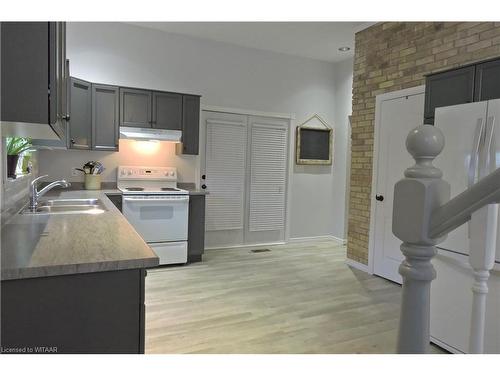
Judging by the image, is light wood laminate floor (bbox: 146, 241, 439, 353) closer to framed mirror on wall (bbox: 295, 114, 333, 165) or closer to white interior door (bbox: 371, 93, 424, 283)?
white interior door (bbox: 371, 93, 424, 283)

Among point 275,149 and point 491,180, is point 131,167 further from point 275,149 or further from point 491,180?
point 491,180

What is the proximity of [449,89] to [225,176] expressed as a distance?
10.8 ft

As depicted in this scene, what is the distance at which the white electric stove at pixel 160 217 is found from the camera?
4.30 m

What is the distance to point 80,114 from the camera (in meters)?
4.25

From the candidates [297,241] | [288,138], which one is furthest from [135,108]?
[297,241]

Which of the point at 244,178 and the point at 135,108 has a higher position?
the point at 135,108

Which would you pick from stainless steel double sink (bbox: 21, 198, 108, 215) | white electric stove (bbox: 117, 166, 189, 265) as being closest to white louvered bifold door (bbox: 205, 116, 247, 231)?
white electric stove (bbox: 117, 166, 189, 265)

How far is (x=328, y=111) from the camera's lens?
6.23m

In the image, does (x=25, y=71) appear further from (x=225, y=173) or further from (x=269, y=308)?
(x=225, y=173)

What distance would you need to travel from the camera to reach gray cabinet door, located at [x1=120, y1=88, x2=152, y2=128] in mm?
4504

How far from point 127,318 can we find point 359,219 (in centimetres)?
376

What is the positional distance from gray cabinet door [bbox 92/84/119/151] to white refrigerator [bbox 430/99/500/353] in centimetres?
354

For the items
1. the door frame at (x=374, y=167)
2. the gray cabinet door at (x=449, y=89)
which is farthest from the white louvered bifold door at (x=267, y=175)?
the gray cabinet door at (x=449, y=89)
